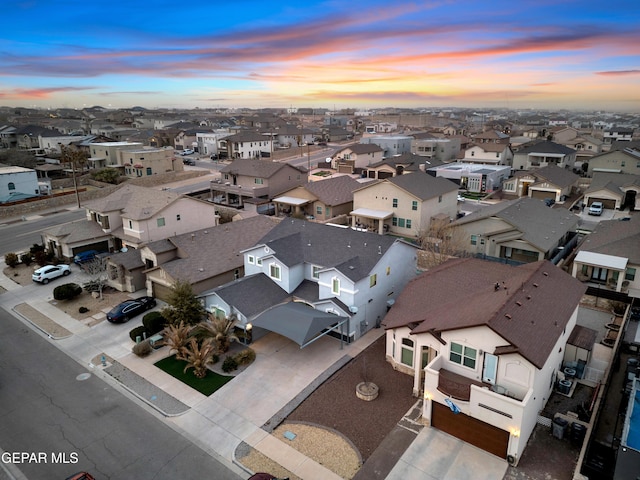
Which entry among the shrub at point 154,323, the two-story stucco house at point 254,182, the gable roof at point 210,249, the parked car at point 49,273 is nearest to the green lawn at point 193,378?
the shrub at point 154,323

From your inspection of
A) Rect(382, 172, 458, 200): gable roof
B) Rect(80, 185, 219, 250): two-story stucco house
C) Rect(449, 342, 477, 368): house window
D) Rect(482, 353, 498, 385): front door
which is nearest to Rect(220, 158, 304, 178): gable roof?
Rect(80, 185, 219, 250): two-story stucco house

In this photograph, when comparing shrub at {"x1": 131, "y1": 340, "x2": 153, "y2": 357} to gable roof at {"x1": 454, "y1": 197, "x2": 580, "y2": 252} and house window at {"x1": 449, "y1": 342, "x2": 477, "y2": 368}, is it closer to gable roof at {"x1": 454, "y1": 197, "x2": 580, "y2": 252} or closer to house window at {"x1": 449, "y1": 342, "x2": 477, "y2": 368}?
house window at {"x1": 449, "y1": 342, "x2": 477, "y2": 368}

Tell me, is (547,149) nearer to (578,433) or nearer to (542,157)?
(542,157)

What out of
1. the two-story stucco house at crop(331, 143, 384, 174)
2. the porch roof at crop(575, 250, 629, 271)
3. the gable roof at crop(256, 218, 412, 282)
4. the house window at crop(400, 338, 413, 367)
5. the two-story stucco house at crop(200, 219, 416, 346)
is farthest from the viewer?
the two-story stucco house at crop(331, 143, 384, 174)

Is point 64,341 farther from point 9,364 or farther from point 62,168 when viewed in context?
point 62,168

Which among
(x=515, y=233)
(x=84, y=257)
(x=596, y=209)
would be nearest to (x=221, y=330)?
(x=84, y=257)
